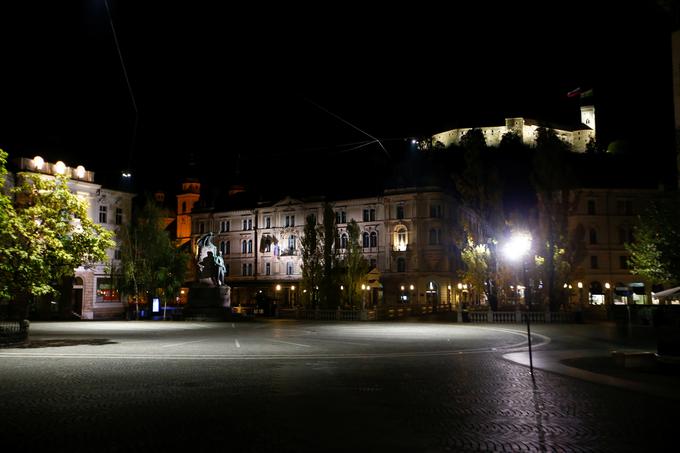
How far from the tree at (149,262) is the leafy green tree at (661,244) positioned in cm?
4292

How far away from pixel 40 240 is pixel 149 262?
3315cm

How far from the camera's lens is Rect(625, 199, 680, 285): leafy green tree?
32156 millimetres

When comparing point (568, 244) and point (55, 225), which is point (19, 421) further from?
point (568, 244)

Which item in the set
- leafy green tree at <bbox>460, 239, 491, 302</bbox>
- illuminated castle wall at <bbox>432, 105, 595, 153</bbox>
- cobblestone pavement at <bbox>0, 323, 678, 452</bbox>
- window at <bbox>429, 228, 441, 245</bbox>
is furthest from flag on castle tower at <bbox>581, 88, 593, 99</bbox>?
cobblestone pavement at <bbox>0, 323, 678, 452</bbox>

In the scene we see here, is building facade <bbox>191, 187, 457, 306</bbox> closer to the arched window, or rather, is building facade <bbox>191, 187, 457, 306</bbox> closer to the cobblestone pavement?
the arched window

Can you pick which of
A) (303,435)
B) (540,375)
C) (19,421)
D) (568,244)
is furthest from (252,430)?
(568,244)

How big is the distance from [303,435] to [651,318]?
3608cm

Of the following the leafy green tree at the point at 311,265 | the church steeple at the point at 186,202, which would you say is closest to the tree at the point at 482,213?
the leafy green tree at the point at 311,265

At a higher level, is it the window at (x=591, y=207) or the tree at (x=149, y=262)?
the window at (x=591, y=207)

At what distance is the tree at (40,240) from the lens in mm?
23000

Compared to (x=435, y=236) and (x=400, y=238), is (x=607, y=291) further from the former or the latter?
(x=400, y=238)

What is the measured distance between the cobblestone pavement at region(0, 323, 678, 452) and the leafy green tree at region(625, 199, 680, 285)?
18947mm

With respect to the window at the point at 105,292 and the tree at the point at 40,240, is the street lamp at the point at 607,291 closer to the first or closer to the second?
the window at the point at 105,292

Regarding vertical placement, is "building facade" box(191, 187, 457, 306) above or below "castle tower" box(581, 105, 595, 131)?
below
